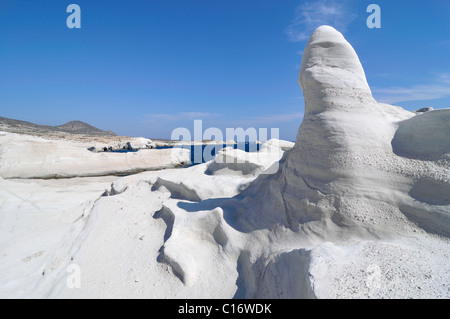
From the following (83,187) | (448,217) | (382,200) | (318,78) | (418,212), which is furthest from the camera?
(83,187)

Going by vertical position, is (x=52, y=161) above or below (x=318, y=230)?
above

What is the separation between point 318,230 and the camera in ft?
9.50

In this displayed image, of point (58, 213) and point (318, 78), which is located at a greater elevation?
point (318, 78)

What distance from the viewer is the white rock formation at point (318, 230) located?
2.04 metres

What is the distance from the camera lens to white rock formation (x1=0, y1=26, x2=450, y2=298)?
2.04m

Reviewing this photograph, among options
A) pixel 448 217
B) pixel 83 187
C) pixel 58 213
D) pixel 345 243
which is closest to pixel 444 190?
pixel 448 217

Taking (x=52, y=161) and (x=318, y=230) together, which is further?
(x=52, y=161)

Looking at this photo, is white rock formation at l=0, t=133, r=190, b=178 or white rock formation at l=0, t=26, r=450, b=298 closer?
white rock formation at l=0, t=26, r=450, b=298

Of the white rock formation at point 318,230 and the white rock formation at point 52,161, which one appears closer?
the white rock formation at point 318,230

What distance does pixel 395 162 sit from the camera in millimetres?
2781

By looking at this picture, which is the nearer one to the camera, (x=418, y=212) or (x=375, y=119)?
(x=418, y=212)

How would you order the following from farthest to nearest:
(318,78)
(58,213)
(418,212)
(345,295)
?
(58,213), (318,78), (418,212), (345,295)

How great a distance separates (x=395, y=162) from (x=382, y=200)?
549mm
